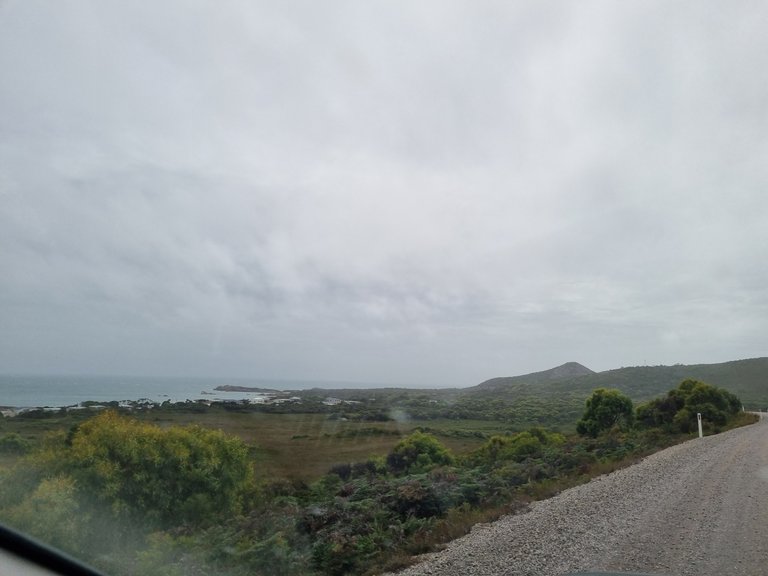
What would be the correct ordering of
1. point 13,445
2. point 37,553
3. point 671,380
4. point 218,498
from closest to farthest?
point 37,553, point 13,445, point 218,498, point 671,380

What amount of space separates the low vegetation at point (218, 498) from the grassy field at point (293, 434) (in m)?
0.18

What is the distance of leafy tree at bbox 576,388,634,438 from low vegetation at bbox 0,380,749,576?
15.1m

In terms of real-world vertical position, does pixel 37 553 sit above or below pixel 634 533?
above

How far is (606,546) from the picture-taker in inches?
320

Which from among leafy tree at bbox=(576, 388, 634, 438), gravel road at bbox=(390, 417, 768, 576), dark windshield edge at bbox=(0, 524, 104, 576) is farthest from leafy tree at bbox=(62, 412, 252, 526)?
leafy tree at bbox=(576, 388, 634, 438)

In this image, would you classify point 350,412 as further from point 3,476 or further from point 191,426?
point 3,476

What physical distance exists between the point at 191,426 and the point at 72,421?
9.65ft

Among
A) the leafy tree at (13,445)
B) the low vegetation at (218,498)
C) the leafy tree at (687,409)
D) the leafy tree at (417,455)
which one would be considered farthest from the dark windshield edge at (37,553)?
the leafy tree at (687,409)

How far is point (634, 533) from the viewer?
8758 mm

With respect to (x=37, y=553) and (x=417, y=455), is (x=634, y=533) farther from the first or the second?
(x=417, y=455)

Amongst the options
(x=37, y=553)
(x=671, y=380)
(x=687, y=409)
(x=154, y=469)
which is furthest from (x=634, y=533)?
(x=671, y=380)

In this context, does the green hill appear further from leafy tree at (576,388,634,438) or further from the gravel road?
the gravel road

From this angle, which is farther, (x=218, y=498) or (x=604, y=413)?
(x=604, y=413)

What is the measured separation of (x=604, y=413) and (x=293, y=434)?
23.0 meters
